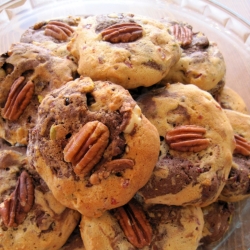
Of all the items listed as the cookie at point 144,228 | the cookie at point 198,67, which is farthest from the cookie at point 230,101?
the cookie at point 144,228

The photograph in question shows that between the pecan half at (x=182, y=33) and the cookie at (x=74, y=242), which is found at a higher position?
the pecan half at (x=182, y=33)

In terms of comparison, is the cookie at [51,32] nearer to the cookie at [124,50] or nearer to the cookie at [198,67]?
the cookie at [124,50]

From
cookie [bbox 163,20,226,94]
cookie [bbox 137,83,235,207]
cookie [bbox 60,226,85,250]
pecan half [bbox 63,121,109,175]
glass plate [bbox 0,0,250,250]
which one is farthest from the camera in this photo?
glass plate [bbox 0,0,250,250]

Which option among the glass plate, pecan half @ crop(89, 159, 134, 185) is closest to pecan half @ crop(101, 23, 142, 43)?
pecan half @ crop(89, 159, 134, 185)

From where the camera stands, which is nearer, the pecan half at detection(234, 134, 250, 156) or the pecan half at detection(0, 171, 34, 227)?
the pecan half at detection(0, 171, 34, 227)

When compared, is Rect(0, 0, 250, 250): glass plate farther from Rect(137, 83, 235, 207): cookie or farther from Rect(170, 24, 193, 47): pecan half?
Rect(137, 83, 235, 207): cookie

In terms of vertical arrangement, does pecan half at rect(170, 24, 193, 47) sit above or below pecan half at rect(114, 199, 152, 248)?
above
